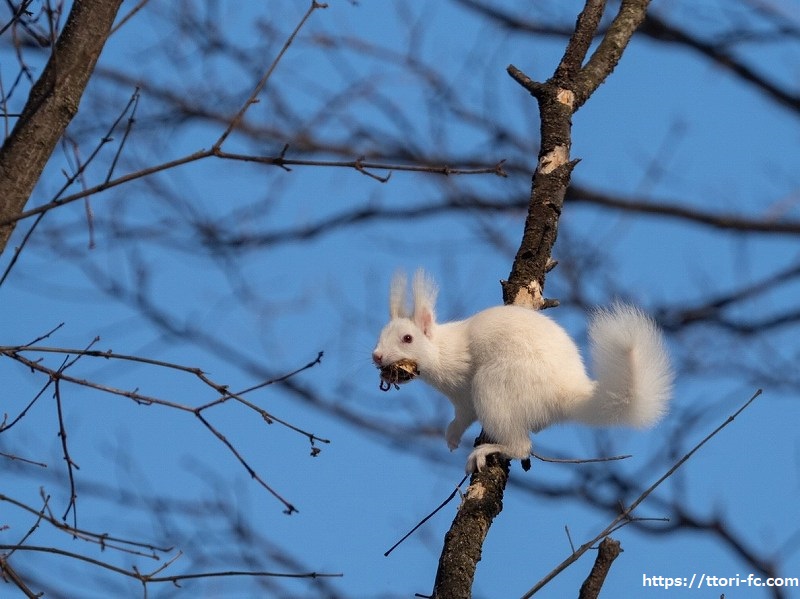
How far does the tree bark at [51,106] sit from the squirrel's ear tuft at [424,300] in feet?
5.04

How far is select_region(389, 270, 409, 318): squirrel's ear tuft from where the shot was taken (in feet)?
11.6

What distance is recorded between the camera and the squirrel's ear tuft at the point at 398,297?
354 centimetres

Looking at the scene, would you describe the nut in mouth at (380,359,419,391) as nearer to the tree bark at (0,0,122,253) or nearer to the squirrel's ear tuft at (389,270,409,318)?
the squirrel's ear tuft at (389,270,409,318)

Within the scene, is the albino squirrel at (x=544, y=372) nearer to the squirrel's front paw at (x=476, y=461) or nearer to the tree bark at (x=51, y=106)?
the squirrel's front paw at (x=476, y=461)

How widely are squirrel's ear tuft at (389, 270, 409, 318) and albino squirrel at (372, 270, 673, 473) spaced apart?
0.83 feet

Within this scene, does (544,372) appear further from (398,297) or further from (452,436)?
(398,297)

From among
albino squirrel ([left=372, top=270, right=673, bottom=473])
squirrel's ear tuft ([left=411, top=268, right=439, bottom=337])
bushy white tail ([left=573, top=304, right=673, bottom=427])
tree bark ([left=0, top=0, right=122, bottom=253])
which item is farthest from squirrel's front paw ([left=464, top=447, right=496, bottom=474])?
tree bark ([left=0, top=0, right=122, bottom=253])

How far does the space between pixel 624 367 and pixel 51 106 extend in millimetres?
1775

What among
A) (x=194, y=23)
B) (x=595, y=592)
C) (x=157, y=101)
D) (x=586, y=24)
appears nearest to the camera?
(x=595, y=592)

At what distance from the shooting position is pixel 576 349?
330cm

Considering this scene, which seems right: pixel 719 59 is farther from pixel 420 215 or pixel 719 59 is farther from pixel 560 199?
pixel 560 199

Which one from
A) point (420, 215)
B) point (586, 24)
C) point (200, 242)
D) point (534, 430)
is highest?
point (420, 215)

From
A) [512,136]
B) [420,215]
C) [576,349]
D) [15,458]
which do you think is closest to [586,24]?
[576,349]

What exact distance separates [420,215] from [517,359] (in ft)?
21.2
